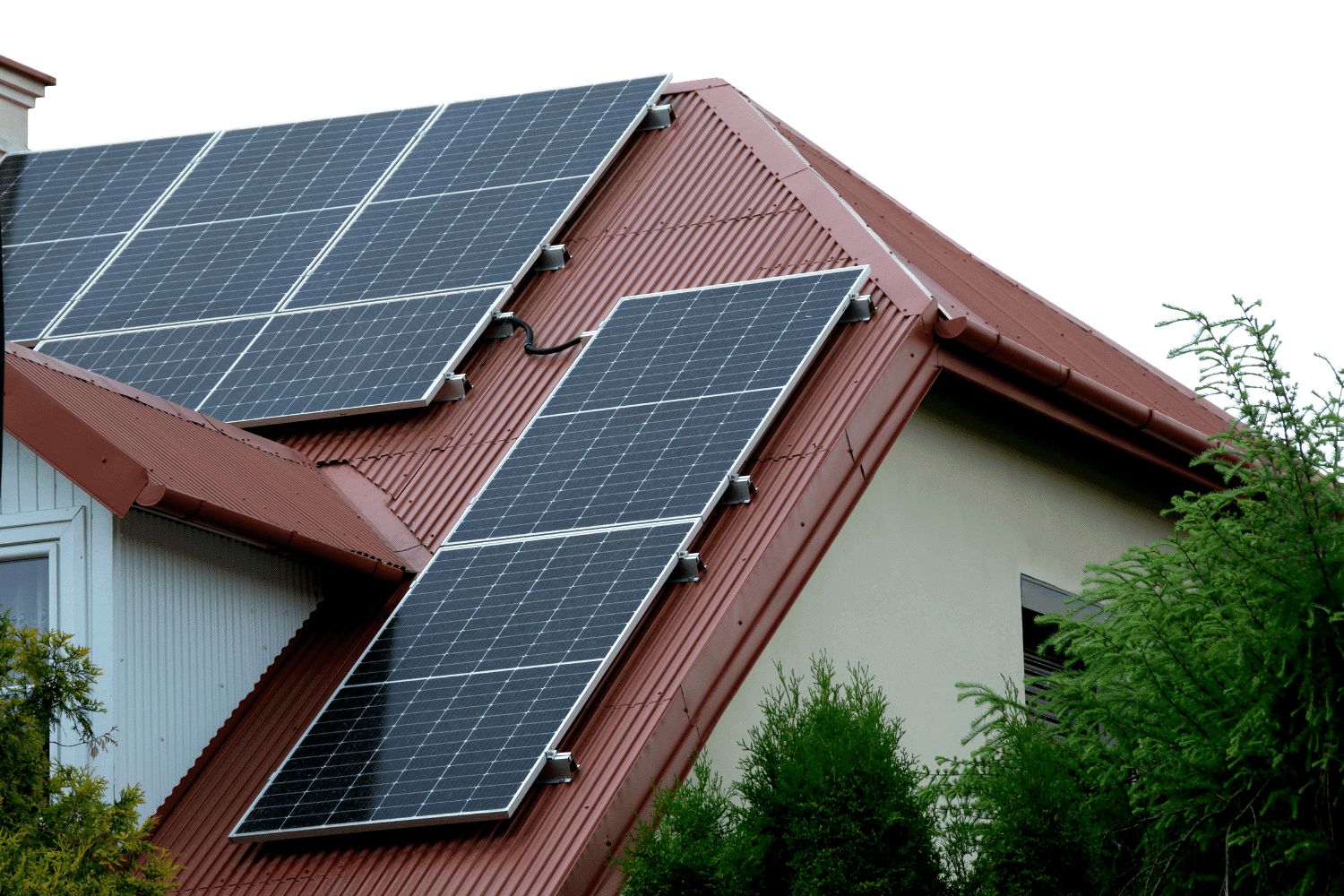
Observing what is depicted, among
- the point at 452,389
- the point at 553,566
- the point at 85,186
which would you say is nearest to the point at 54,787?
the point at 553,566

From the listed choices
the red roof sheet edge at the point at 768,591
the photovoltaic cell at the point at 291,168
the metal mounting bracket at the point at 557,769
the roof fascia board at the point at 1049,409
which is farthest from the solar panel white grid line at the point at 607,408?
the photovoltaic cell at the point at 291,168

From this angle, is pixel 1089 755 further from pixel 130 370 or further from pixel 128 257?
pixel 128 257

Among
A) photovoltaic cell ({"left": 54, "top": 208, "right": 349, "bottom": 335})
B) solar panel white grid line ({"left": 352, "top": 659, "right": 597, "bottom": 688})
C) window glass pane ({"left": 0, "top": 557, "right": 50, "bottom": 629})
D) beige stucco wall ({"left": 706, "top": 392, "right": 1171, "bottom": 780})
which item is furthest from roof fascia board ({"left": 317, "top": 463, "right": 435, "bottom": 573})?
beige stucco wall ({"left": 706, "top": 392, "right": 1171, "bottom": 780})

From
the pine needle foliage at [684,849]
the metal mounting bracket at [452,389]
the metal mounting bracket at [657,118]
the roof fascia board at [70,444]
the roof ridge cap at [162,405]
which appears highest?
the metal mounting bracket at [657,118]

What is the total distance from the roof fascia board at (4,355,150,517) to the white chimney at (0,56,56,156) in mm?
8588

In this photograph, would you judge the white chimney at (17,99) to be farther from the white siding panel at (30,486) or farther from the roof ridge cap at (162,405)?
the white siding panel at (30,486)

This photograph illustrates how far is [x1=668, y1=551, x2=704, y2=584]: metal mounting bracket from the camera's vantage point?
38.9ft

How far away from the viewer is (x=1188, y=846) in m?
9.87

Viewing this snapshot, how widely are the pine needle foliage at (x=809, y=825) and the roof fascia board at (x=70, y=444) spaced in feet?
12.3

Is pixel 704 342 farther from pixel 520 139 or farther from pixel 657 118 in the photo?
pixel 520 139

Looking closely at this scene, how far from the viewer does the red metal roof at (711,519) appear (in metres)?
10.9

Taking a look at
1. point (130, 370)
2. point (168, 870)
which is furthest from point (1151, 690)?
point (130, 370)

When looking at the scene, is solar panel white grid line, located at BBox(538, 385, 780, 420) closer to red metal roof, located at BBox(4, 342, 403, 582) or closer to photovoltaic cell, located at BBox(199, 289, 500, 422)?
photovoltaic cell, located at BBox(199, 289, 500, 422)

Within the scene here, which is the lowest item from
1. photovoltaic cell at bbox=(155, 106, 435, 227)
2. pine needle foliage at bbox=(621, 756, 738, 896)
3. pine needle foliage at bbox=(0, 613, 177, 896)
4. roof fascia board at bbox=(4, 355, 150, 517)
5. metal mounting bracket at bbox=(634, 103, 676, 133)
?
pine needle foliage at bbox=(0, 613, 177, 896)
